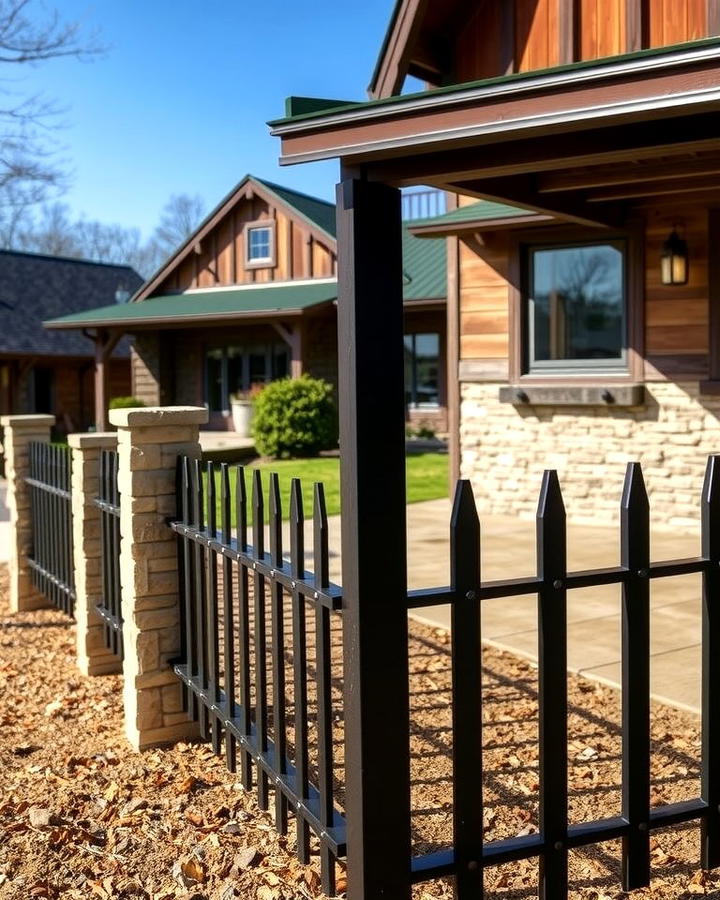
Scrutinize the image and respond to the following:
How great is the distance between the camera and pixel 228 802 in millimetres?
3719

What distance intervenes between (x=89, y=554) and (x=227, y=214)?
19.3m

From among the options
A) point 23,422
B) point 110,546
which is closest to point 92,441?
point 110,546

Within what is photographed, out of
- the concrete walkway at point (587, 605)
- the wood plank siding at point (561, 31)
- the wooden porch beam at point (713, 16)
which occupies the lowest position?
the concrete walkway at point (587, 605)

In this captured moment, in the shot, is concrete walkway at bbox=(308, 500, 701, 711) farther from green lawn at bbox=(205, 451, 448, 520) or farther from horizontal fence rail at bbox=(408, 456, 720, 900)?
green lawn at bbox=(205, 451, 448, 520)

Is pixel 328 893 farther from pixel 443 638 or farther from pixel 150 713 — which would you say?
pixel 443 638

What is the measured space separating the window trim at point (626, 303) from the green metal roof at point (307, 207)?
12.5 meters

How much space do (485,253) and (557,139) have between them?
778 cm

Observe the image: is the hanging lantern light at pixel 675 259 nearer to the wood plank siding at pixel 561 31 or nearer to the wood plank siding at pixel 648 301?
the wood plank siding at pixel 648 301

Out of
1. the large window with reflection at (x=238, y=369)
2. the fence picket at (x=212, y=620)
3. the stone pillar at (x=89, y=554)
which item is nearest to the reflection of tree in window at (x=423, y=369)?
the large window with reflection at (x=238, y=369)

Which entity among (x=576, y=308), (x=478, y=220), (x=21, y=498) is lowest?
(x=21, y=498)

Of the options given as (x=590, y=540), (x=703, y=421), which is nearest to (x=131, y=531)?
(x=590, y=540)

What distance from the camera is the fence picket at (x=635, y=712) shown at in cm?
280

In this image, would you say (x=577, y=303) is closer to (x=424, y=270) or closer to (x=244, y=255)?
(x=424, y=270)

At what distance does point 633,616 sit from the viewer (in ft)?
9.25
